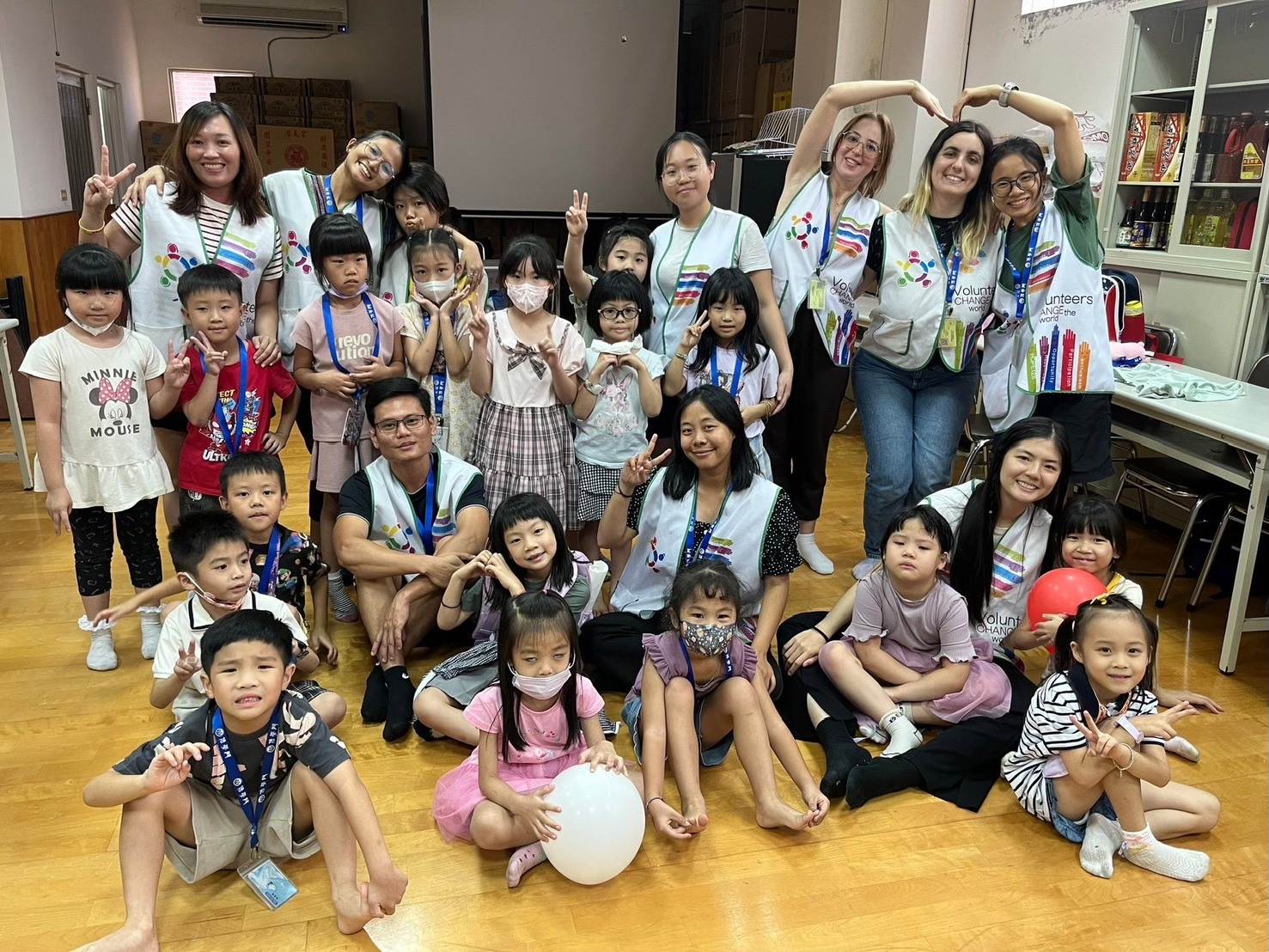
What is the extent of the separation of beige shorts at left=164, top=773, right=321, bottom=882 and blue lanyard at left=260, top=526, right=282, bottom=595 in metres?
0.75

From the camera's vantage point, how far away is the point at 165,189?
8.59 feet

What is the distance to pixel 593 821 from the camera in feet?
5.72

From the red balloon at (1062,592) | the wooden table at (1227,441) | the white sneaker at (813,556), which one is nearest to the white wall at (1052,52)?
the wooden table at (1227,441)

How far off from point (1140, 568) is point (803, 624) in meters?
1.71

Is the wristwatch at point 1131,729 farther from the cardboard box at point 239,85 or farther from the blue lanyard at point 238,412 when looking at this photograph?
the cardboard box at point 239,85

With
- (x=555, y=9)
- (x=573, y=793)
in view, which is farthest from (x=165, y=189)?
(x=555, y=9)

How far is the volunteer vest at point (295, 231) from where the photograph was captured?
9.21 ft

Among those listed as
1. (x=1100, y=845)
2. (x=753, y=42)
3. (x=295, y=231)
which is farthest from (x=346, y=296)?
(x=753, y=42)

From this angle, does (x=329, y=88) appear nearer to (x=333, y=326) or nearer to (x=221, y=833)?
(x=333, y=326)

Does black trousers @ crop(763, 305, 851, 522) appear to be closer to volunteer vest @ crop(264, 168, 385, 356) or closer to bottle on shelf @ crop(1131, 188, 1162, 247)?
volunteer vest @ crop(264, 168, 385, 356)

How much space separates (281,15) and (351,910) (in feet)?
28.9

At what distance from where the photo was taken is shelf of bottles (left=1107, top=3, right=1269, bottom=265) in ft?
11.2

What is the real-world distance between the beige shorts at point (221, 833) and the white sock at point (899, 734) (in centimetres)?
134

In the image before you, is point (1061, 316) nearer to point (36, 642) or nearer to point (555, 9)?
point (36, 642)
